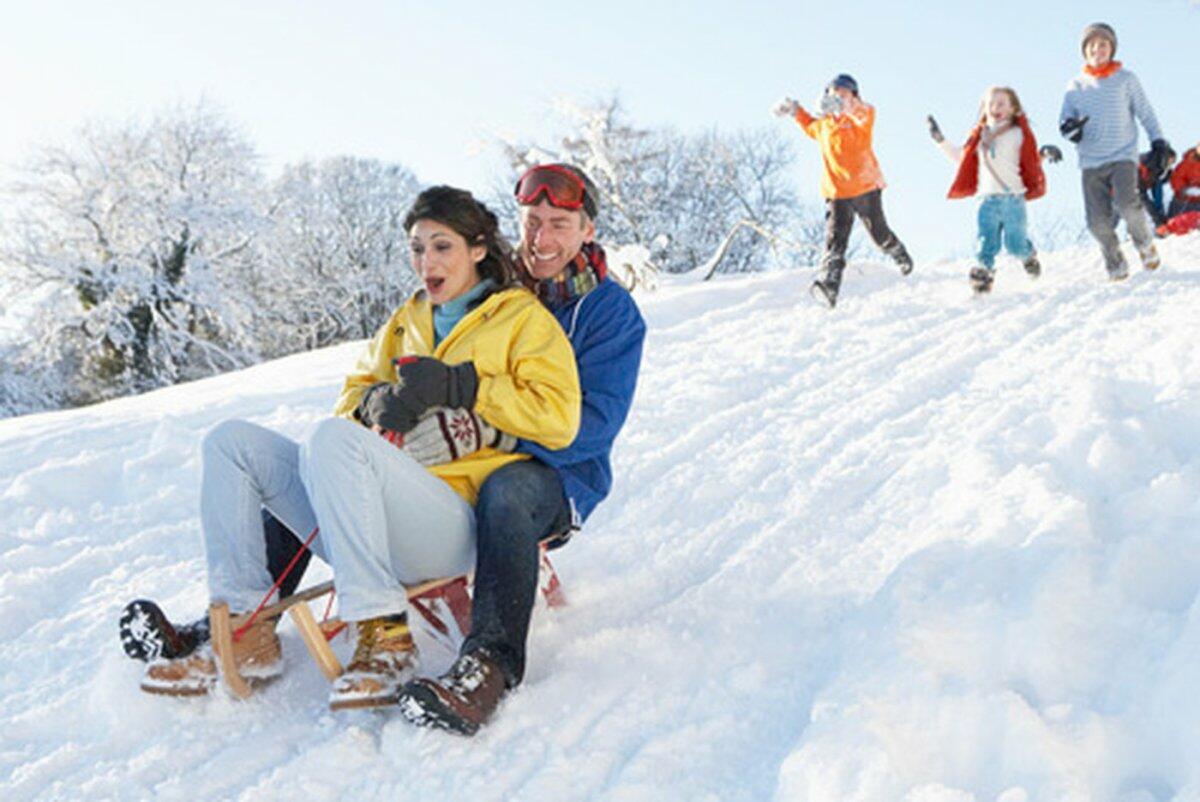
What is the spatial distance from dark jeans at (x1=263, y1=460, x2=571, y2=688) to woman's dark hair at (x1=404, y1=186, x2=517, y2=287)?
0.52m

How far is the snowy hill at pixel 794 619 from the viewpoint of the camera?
70.1 inches

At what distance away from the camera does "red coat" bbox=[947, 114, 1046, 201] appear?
6496mm

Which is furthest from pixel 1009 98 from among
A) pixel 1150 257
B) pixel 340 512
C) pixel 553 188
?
Result: pixel 340 512

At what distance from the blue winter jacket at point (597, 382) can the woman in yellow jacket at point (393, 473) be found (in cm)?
11

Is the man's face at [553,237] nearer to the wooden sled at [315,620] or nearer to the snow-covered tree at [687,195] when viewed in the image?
the wooden sled at [315,620]

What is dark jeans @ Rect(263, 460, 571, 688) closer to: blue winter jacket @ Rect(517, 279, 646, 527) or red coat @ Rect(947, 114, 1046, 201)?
blue winter jacket @ Rect(517, 279, 646, 527)

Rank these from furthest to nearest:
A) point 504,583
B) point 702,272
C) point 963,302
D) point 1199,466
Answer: point 702,272
point 963,302
point 1199,466
point 504,583

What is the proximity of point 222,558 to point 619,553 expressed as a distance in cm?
Result: 125

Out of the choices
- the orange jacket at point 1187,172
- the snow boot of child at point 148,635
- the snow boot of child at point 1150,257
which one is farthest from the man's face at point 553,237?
the orange jacket at point 1187,172

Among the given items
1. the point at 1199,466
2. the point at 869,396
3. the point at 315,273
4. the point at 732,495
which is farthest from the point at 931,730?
the point at 315,273

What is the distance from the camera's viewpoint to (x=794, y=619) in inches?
94.9

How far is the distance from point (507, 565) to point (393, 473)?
31 centimetres

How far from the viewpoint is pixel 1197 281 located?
221 inches

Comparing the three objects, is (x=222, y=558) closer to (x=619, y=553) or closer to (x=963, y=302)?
(x=619, y=553)
